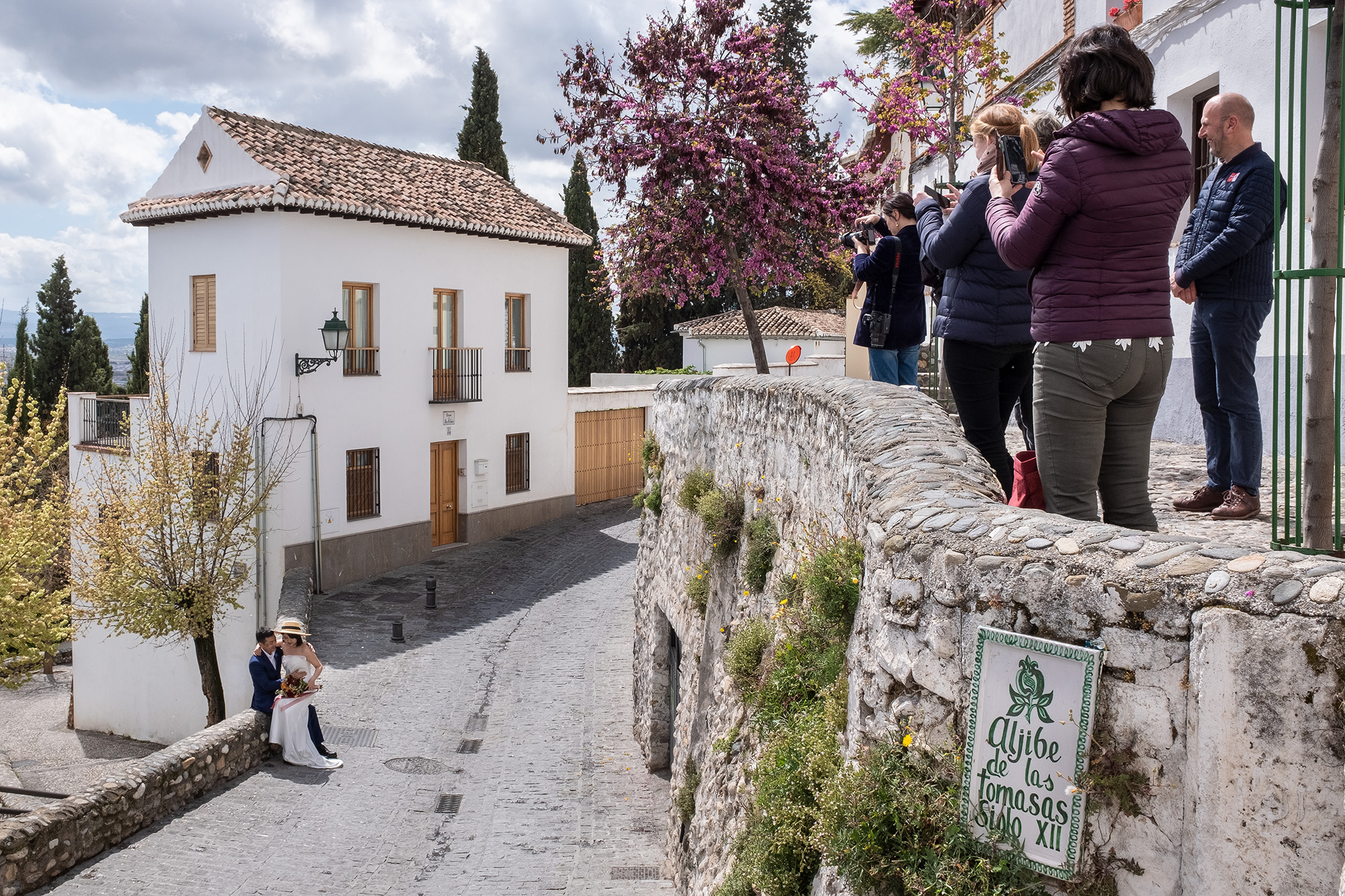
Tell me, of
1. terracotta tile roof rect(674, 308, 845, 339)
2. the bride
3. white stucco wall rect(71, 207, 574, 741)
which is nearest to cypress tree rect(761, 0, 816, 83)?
terracotta tile roof rect(674, 308, 845, 339)

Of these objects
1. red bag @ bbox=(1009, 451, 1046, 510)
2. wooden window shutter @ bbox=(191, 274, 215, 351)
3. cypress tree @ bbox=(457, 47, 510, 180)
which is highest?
cypress tree @ bbox=(457, 47, 510, 180)

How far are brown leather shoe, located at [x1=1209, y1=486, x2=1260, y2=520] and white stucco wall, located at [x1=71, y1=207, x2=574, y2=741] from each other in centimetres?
1560

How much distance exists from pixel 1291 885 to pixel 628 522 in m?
21.7

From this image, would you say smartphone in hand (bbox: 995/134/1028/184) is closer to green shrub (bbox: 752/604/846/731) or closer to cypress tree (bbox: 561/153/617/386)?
green shrub (bbox: 752/604/846/731)

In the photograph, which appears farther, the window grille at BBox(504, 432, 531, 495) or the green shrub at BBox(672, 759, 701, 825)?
the window grille at BBox(504, 432, 531, 495)

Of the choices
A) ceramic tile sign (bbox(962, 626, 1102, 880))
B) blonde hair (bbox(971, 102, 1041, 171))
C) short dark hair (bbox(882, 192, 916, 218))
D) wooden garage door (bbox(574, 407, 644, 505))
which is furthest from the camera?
wooden garage door (bbox(574, 407, 644, 505))

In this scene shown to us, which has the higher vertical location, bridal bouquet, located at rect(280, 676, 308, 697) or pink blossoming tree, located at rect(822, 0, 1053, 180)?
pink blossoming tree, located at rect(822, 0, 1053, 180)

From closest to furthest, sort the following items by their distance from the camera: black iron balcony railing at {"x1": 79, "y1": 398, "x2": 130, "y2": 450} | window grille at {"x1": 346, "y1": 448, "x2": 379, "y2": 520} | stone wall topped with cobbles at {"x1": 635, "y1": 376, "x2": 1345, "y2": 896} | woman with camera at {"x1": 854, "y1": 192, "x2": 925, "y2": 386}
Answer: stone wall topped with cobbles at {"x1": 635, "y1": 376, "x2": 1345, "y2": 896} < woman with camera at {"x1": 854, "y1": 192, "x2": 925, "y2": 386} < window grille at {"x1": 346, "y1": 448, "x2": 379, "y2": 520} < black iron balcony railing at {"x1": 79, "y1": 398, "x2": 130, "y2": 450}

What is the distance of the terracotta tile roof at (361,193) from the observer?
18.0m

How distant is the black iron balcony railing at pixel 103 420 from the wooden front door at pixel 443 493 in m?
5.55

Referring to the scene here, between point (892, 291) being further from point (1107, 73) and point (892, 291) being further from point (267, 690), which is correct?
point (267, 690)

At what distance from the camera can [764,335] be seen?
34344 mm

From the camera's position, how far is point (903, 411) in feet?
16.8

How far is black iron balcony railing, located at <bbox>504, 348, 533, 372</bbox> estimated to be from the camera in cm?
2311
